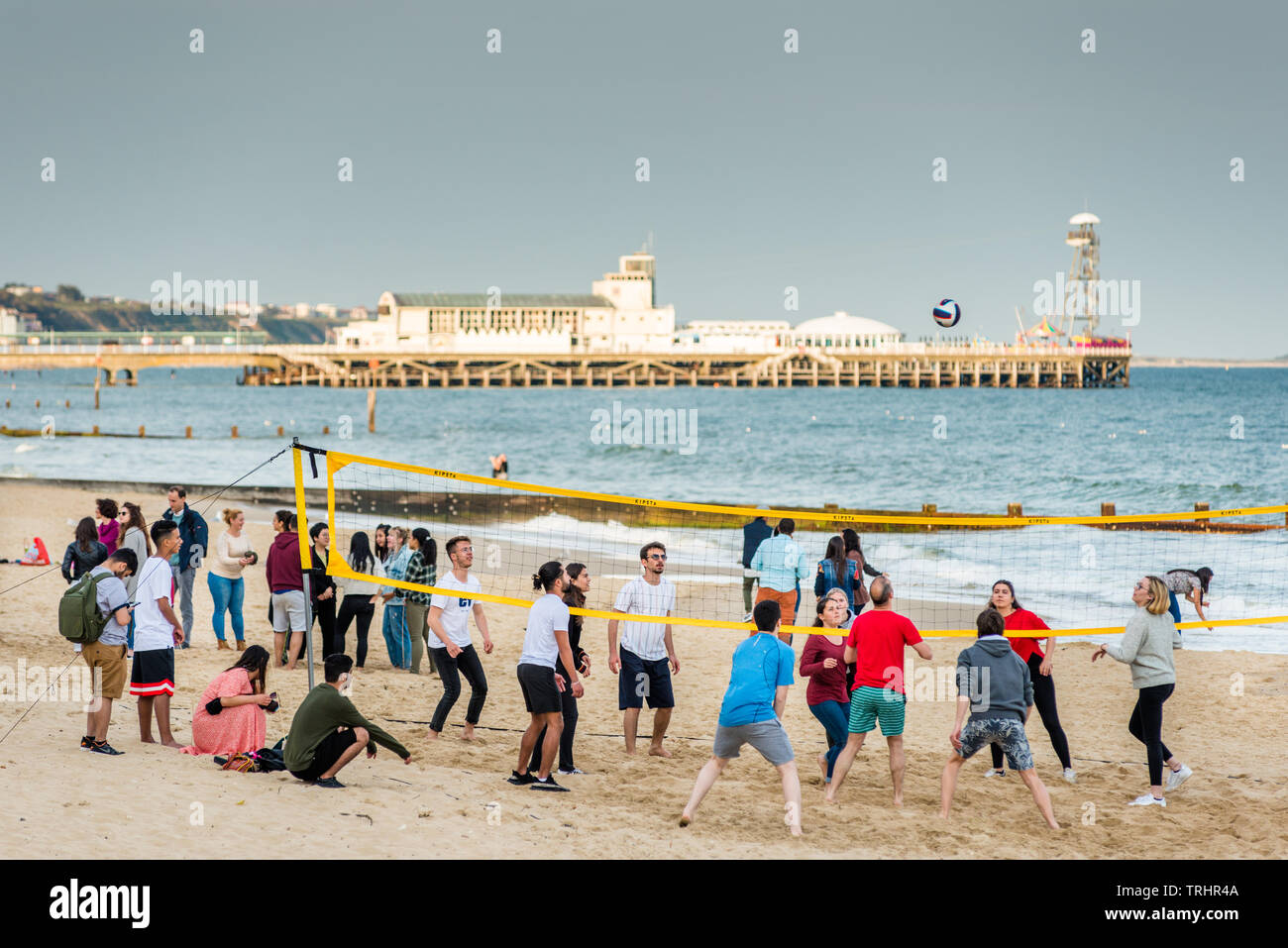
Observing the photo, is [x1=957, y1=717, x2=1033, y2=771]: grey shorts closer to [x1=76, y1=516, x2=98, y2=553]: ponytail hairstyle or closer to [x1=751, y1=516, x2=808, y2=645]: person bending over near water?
[x1=751, y1=516, x2=808, y2=645]: person bending over near water

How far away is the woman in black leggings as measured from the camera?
10.5 meters

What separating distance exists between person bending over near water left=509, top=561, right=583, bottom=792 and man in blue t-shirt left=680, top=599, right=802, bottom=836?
123 centimetres

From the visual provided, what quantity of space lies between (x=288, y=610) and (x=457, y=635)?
2.65 metres

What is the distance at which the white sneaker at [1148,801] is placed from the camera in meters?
7.67

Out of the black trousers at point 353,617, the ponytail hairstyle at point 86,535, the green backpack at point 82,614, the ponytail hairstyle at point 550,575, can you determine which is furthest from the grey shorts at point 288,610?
the ponytail hairstyle at point 550,575

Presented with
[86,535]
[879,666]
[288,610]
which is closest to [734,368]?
[288,610]

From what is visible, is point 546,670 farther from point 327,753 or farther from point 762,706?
point 762,706

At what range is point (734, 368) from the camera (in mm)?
125562

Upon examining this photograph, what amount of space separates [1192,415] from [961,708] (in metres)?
76.7

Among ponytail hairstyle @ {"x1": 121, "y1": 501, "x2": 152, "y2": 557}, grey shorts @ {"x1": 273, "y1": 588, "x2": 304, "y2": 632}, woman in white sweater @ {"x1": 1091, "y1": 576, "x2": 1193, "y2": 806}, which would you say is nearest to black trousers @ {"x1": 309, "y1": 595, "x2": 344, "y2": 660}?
grey shorts @ {"x1": 273, "y1": 588, "x2": 304, "y2": 632}

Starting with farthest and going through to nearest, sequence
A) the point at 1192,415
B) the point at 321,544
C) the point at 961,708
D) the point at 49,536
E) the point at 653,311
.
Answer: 1. the point at 653,311
2. the point at 1192,415
3. the point at 49,536
4. the point at 321,544
5. the point at 961,708

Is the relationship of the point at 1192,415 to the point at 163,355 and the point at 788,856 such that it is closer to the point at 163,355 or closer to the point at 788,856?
the point at 788,856

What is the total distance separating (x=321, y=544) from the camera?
10336 mm

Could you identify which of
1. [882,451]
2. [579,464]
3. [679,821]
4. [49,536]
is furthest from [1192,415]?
[679,821]
